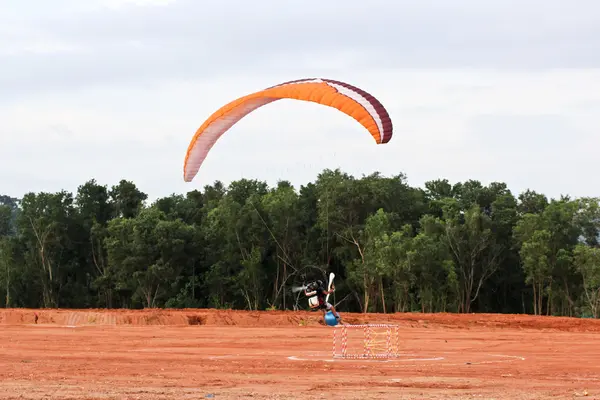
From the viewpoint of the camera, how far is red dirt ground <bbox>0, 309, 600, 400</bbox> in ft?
58.1

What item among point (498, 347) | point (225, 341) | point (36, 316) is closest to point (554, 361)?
point (498, 347)

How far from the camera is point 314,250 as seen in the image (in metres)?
75.1

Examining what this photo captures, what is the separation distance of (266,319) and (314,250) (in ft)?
97.3

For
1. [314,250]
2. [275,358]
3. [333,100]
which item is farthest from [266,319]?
[314,250]

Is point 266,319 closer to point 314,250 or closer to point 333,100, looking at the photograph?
point 333,100

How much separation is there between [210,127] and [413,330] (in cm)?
1996

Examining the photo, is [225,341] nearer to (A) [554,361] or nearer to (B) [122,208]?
(A) [554,361]

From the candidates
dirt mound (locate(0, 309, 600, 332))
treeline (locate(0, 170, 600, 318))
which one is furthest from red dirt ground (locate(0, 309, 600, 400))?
treeline (locate(0, 170, 600, 318))

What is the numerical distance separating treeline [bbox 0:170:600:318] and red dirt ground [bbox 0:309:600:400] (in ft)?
63.8

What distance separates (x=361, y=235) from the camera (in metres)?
71.2

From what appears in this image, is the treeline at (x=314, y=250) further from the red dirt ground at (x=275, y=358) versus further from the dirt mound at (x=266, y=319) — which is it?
the red dirt ground at (x=275, y=358)

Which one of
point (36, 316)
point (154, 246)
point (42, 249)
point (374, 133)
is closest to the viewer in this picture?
point (374, 133)

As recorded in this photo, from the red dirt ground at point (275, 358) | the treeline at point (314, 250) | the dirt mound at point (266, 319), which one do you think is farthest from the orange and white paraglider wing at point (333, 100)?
the treeline at point (314, 250)

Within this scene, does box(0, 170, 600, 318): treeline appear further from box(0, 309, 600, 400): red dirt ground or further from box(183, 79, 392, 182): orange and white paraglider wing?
box(183, 79, 392, 182): orange and white paraglider wing
